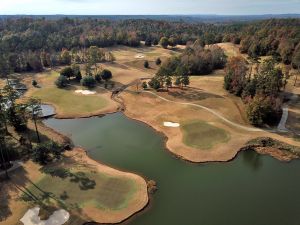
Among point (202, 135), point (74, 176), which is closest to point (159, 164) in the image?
point (202, 135)

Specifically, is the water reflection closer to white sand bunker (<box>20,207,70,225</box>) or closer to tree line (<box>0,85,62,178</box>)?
white sand bunker (<box>20,207,70,225</box>)

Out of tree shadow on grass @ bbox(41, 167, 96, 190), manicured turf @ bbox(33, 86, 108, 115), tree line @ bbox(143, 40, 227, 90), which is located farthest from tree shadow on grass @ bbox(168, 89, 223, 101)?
tree shadow on grass @ bbox(41, 167, 96, 190)

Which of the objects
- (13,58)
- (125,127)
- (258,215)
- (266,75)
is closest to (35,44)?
(13,58)

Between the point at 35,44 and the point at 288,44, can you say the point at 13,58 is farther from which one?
the point at 288,44

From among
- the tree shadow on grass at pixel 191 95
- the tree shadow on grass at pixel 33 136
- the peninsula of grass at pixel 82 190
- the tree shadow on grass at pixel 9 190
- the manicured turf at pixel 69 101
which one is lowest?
the manicured turf at pixel 69 101

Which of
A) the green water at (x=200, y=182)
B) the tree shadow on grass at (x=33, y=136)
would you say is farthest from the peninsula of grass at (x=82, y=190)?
the tree shadow on grass at (x=33, y=136)

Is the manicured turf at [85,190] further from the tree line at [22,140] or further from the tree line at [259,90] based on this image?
the tree line at [259,90]
